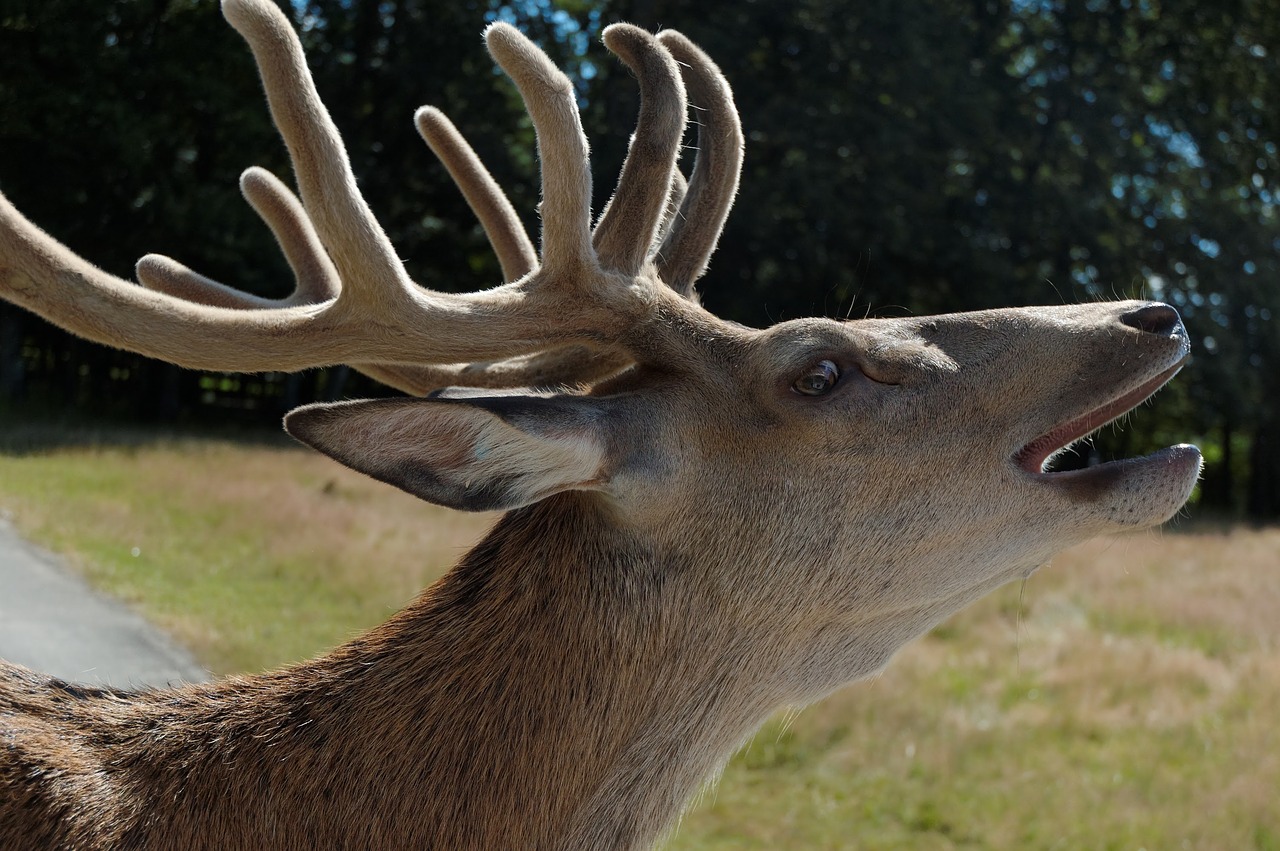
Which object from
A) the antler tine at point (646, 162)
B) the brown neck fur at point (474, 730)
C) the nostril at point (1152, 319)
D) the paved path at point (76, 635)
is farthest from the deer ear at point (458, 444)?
the paved path at point (76, 635)

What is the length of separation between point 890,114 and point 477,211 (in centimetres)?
2132

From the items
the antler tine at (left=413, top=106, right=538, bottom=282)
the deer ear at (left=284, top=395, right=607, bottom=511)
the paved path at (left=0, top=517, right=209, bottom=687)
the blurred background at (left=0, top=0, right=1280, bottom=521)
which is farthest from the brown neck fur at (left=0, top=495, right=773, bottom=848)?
the blurred background at (left=0, top=0, right=1280, bottom=521)

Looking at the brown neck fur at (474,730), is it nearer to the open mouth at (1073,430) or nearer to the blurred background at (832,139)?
the open mouth at (1073,430)

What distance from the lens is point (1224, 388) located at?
22.8m

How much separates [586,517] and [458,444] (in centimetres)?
40

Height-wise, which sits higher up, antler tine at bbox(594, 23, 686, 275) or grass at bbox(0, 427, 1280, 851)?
antler tine at bbox(594, 23, 686, 275)

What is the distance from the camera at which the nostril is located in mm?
2637

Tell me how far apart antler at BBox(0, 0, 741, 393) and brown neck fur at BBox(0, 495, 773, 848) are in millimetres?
448

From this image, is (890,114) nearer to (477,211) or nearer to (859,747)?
(859,747)

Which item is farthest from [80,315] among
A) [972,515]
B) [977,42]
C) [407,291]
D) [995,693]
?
[977,42]

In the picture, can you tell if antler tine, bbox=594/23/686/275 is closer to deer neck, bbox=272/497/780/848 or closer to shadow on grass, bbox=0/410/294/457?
deer neck, bbox=272/497/780/848

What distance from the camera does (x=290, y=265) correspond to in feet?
10.7

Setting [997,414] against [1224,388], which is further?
[1224,388]

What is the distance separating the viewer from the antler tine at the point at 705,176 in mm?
3234
